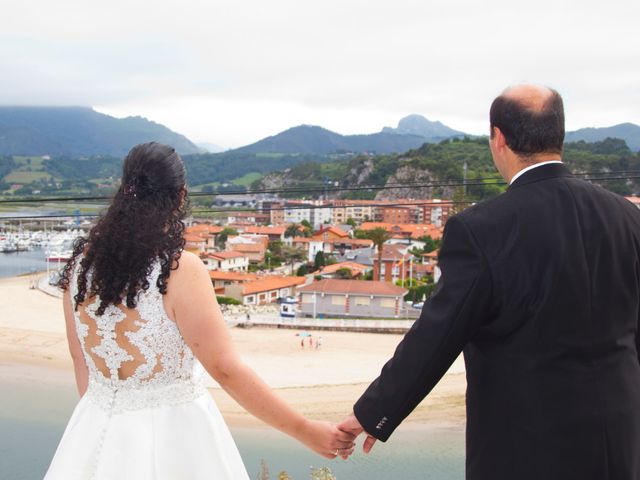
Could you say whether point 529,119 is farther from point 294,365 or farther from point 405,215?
point 405,215

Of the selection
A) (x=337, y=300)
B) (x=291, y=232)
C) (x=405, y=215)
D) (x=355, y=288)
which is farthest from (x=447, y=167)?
(x=337, y=300)

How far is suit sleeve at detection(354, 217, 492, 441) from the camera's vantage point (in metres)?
1.45

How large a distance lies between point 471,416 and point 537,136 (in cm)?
65

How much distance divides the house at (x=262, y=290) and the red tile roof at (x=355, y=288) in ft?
8.48

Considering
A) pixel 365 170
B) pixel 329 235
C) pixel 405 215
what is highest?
pixel 365 170

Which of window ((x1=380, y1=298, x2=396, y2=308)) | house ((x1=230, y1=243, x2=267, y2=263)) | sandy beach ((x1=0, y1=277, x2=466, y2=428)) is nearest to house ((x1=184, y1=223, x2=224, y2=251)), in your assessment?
house ((x1=230, y1=243, x2=267, y2=263))

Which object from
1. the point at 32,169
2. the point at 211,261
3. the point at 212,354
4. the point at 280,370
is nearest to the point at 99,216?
the point at 212,354

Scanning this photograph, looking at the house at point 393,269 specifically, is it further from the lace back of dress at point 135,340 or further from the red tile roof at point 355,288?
the lace back of dress at point 135,340

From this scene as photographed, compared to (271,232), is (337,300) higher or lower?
lower

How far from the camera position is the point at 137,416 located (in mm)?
1719

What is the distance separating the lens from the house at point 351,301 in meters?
26.2

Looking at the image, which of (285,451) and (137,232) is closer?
(137,232)

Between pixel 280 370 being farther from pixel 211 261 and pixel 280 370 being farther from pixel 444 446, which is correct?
pixel 211 261

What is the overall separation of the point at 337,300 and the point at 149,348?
81.5ft
